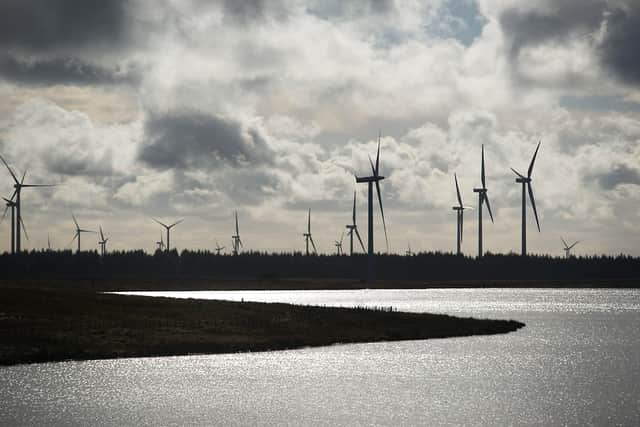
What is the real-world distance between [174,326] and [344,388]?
2831 cm

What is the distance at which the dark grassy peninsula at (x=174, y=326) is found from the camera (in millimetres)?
60906

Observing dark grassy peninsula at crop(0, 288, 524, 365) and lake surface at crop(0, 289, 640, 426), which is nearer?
lake surface at crop(0, 289, 640, 426)

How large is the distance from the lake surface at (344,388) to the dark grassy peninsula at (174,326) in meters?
3.17

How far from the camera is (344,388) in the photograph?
156ft

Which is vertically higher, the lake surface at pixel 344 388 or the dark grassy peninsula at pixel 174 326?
the dark grassy peninsula at pixel 174 326

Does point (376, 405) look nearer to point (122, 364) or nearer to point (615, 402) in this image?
point (615, 402)

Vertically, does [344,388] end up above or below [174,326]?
below

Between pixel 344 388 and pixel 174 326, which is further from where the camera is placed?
pixel 174 326

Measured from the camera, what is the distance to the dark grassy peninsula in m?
60.9

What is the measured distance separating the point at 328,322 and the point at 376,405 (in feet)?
135

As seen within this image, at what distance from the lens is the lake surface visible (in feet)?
126

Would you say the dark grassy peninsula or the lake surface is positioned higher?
the dark grassy peninsula

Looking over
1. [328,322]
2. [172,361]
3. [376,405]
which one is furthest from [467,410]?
[328,322]

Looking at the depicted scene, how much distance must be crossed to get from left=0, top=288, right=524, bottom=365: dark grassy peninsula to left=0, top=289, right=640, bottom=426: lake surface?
3166mm
